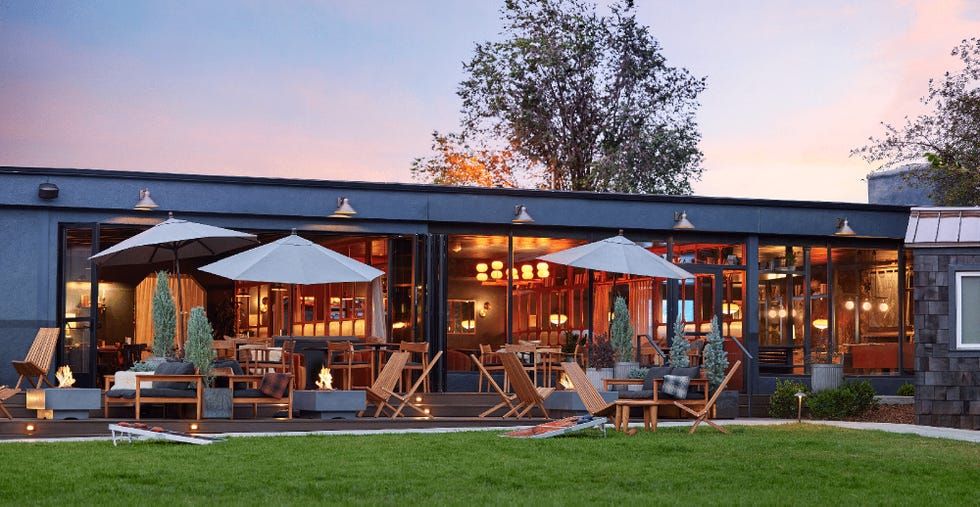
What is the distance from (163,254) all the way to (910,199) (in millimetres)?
18650

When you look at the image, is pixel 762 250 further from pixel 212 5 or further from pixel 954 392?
pixel 212 5

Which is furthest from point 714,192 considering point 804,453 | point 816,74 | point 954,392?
point 804,453

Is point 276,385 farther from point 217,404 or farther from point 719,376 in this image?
point 719,376

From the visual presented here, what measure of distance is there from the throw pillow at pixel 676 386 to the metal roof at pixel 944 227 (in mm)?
3339

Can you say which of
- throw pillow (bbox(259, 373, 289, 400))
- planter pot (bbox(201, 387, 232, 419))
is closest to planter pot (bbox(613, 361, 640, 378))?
throw pillow (bbox(259, 373, 289, 400))

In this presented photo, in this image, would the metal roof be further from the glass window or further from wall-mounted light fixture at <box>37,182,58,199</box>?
wall-mounted light fixture at <box>37,182,58,199</box>

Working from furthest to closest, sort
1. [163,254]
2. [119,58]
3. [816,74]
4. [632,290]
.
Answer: [816,74] < [119,58] < [632,290] < [163,254]

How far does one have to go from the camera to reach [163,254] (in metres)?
15.8

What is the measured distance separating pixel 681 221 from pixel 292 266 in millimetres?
7469

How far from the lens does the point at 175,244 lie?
49.7 ft

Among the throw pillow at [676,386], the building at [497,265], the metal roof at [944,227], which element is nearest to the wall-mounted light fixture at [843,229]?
the building at [497,265]

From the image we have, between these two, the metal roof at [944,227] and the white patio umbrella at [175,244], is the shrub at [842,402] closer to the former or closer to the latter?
the metal roof at [944,227]

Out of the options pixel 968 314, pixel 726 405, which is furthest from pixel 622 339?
pixel 968 314

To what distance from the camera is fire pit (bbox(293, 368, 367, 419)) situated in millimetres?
12758
